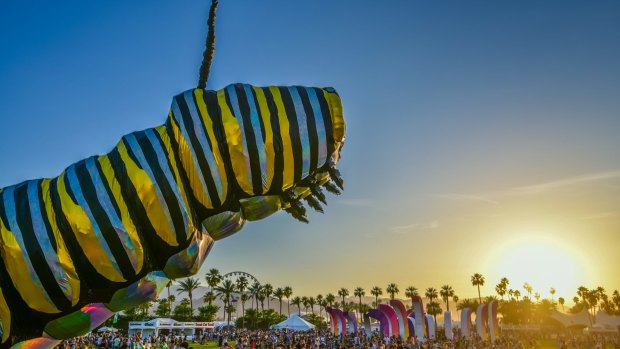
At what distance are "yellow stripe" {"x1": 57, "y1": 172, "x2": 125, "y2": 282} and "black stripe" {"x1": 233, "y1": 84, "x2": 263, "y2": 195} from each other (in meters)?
1.38

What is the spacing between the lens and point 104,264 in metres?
3.80

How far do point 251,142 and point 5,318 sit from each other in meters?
2.55

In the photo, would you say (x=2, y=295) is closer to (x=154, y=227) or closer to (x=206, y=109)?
(x=154, y=227)

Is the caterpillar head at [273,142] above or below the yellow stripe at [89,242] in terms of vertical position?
above

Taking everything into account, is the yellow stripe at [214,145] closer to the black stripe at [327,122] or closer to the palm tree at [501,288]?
the black stripe at [327,122]

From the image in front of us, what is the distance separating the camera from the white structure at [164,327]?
43625 millimetres

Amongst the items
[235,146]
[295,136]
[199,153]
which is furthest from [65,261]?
[295,136]

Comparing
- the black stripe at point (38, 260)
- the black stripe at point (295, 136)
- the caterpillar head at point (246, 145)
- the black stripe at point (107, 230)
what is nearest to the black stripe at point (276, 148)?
the caterpillar head at point (246, 145)

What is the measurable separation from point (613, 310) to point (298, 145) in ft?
387

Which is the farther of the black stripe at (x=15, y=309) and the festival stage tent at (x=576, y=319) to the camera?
the festival stage tent at (x=576, y=319)

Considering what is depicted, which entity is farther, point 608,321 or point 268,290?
point 268,290

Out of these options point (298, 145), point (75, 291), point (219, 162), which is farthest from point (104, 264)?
point (298, 145)

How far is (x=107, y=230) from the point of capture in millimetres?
3779

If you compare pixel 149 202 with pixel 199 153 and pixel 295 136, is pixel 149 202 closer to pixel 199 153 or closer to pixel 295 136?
pixel 199 153
